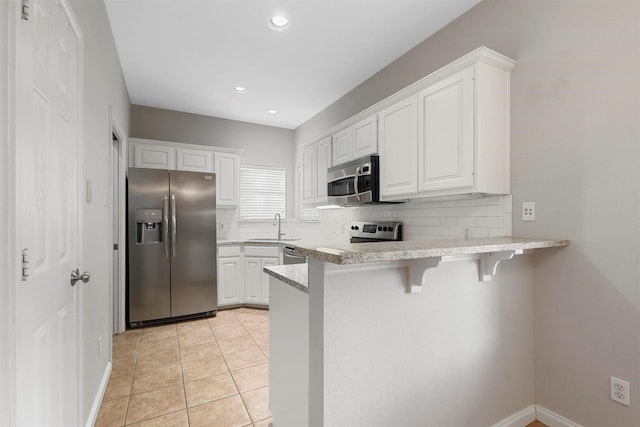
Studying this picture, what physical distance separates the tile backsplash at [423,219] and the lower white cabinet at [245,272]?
2.17ft

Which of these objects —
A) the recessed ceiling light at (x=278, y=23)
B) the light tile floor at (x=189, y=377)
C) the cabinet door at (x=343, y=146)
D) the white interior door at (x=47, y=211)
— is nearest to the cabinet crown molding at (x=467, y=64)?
the cabinet door at (x=343, y=146)

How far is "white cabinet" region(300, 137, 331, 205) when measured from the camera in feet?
12.6

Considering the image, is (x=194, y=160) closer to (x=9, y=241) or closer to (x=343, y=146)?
(x=343, y=146)

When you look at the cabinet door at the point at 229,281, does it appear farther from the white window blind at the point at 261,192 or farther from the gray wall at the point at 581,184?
the gray wall at the point at 581,184

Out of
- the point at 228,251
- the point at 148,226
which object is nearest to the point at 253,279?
the point at 228,251

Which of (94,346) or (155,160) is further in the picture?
(155,160)

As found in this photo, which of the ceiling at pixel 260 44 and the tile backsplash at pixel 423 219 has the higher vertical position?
the ceiling at pixel 260 44

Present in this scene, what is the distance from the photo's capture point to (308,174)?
4285 millimetres

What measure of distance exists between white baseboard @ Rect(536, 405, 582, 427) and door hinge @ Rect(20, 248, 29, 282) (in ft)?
9.00

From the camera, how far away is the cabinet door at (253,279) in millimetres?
4293

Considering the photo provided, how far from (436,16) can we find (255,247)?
337 cm

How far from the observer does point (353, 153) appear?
10.7 feet

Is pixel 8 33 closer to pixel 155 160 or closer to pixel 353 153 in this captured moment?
pixel 353 153

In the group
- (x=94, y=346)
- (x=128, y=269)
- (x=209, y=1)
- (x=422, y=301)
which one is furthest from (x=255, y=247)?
(x=422, y=301)
